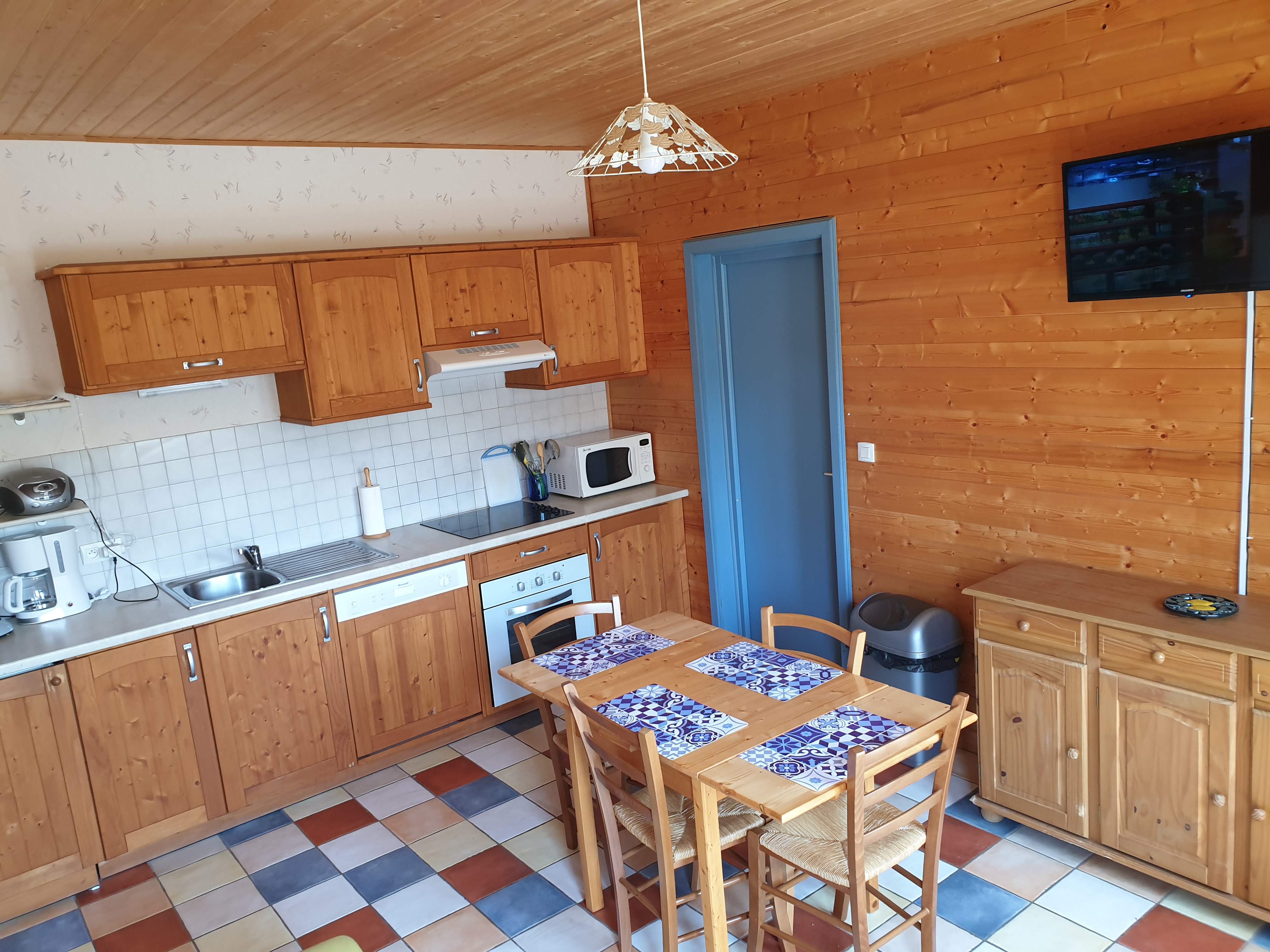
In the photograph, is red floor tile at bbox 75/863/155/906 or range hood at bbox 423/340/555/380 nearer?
red floor tile at bbox 75/863/155/906

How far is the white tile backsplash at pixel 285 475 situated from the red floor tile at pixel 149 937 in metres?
1.33

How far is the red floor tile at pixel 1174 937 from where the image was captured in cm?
262

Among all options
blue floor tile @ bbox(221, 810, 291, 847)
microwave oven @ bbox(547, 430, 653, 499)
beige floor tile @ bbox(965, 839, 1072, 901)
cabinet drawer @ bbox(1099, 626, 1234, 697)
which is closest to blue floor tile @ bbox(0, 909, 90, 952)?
blue floor tile @ bbox(221, 810, 291, 847)

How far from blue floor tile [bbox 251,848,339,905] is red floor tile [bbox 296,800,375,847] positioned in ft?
0.32

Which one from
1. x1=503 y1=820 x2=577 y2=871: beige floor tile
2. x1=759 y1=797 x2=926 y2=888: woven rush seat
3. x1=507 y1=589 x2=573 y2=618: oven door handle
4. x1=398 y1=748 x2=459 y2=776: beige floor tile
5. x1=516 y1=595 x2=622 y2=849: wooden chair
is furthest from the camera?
x1=507 y1=589 x2=573 y2=618: oven door handle

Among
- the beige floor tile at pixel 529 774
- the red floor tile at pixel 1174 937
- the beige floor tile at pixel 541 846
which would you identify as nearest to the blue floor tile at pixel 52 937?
the beige floor tile at pixel 541 846

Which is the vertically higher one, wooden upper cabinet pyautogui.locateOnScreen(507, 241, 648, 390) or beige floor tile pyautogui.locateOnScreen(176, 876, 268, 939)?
wooden upper cabinet pyautogui.locateOnScreen(507, 241, 648, 390)

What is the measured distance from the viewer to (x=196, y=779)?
3.59 metres

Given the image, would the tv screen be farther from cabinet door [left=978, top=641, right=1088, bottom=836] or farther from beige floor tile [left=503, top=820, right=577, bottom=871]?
beige floor tile [left=503, top=820, right=577, bottom=871]

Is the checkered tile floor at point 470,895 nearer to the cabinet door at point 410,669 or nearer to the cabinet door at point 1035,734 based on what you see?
the cabinet door at point 1035,734

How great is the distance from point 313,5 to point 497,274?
2.06 m

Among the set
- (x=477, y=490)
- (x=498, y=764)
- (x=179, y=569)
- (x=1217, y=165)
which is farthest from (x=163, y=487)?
(x=1217, y=165)

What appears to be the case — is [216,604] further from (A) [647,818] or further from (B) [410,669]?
(A) [647,818]

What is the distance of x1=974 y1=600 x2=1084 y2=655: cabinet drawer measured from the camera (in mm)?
2908
